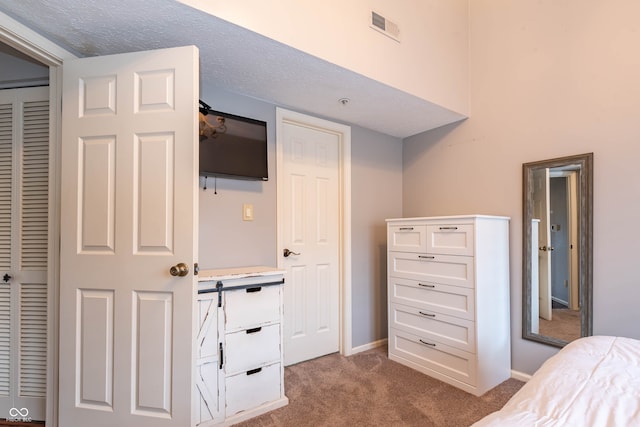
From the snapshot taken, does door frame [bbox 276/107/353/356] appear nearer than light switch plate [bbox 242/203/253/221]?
No

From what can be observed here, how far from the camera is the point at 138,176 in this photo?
165 centimetres

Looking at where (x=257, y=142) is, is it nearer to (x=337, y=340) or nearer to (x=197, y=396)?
(x=197, y=396)

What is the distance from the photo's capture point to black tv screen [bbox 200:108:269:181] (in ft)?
7.03

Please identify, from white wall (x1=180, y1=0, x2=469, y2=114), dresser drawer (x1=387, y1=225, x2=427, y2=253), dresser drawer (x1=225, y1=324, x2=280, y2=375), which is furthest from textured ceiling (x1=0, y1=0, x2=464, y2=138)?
dresser drawer (x1=225, y1=324, x2=280, y2=375)

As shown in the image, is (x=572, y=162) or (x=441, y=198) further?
(x=441, y=198)

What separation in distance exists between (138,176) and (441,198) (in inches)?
97.2

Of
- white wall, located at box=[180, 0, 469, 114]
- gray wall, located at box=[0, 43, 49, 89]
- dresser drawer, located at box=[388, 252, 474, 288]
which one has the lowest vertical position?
dresser drawer, located at box=[388, 252, 474, 288]

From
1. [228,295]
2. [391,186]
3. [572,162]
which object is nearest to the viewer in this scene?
[228,295]

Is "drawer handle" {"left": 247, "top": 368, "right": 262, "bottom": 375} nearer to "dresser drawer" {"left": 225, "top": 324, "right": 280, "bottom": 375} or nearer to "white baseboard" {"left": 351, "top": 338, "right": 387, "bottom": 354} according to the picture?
"dresser drawer" {"left": 225, "top": 324, "right": 280, "bottom": 375}

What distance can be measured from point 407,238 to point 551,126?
1.29 meters

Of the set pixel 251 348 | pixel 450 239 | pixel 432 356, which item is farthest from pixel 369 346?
pixel 251 348

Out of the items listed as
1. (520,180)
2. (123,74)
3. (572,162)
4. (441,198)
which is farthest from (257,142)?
(572,162)

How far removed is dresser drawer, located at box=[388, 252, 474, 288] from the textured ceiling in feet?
3.95

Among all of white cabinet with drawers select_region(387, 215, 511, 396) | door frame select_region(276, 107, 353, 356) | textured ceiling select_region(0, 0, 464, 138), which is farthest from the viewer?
door frame select_region(276, 107, 353, 356)
